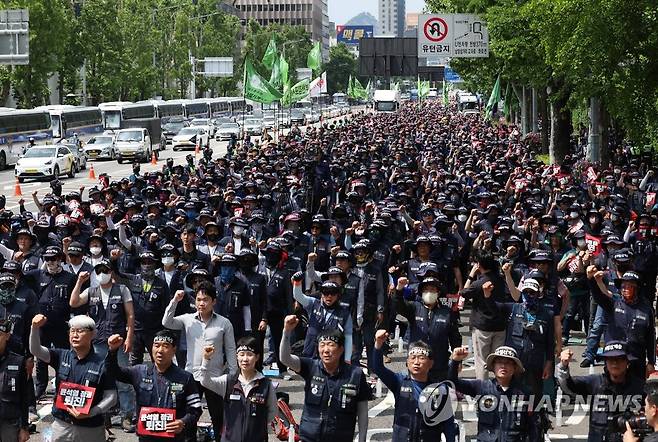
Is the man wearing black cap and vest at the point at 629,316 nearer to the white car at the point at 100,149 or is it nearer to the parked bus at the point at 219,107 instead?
the white car at the point at 100,149

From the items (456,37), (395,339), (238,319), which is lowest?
(395,339)

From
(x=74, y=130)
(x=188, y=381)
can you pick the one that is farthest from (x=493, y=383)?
(x=74, y=130)

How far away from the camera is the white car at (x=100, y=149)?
53.8 metres

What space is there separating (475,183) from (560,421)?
13.1m

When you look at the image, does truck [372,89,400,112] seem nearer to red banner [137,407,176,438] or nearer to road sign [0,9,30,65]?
road sign [0,9,30,65]

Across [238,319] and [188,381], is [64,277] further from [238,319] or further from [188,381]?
[188,381]

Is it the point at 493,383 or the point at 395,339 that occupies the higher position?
the point at 493,383

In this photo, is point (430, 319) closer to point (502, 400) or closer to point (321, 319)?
point (321, 319)

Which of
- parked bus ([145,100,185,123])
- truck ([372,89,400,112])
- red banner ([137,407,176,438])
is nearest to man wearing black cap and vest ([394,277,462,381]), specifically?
red banner ([137,407,176,438])

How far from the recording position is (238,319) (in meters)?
11.3

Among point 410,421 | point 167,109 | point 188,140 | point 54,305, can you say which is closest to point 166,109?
point 167,109

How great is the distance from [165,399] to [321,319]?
114 inches

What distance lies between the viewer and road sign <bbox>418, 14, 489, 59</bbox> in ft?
124

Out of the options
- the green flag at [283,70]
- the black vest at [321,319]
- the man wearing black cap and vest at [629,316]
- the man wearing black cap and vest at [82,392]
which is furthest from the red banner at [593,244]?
the green flag at [283,70]
